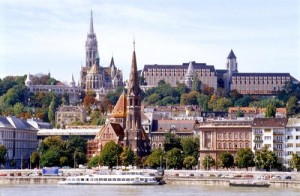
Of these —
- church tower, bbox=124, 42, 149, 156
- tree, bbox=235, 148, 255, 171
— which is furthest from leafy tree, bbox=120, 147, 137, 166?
tree, bbox=235, 148, 255, 171

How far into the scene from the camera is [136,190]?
8831 centimetres

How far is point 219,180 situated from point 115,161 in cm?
2462

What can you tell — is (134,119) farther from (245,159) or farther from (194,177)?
(194,177)

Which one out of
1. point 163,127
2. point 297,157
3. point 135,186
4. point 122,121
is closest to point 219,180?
point 135,186

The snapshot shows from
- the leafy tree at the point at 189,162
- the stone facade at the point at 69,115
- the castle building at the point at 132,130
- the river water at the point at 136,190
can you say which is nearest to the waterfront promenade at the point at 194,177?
the river water at the point at 136,190

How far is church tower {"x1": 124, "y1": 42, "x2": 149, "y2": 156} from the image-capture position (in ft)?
429

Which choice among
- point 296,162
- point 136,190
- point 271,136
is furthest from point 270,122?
point 136,190

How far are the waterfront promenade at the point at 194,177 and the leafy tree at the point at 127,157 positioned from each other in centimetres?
966

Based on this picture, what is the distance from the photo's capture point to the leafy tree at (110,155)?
11881 centimetres

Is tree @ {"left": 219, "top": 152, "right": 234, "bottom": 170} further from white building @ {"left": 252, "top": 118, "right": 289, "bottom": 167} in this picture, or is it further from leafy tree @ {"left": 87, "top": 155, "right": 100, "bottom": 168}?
leafy tree @ {"left": 87, "top": 155, "right": 100, "bottom": 168}

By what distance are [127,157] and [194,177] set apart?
69.8ft

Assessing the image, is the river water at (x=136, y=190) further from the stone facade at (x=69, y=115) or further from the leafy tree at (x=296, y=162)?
the stone facade at (x=69, y=115)

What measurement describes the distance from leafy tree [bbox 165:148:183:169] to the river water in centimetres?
1953

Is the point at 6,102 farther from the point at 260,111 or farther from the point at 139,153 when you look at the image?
the point at 139,153
